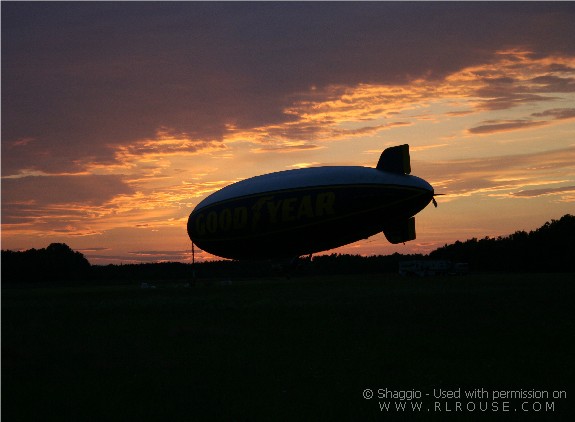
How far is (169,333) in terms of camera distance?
33.2 m

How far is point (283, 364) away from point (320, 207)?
806 inches

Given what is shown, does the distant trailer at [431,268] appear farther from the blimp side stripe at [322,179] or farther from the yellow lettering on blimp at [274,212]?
the blimp side stripe at [322,179]

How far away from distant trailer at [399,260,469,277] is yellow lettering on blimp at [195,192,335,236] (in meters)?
90.9

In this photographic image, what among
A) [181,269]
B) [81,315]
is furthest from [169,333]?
[181,269]

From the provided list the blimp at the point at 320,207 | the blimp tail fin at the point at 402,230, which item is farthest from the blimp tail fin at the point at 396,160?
the blimp tail fin at the point at 402,230

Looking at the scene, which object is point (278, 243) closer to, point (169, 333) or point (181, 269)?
point (169, 333)

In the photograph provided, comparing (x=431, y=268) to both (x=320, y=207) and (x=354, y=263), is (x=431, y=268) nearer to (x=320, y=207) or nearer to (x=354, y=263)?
(x=354, y=263)

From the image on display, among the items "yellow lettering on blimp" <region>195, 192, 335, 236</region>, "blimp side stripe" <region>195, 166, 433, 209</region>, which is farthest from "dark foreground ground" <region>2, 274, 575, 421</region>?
"blimp side stripe" <region>195, 166, 433, 209</region>

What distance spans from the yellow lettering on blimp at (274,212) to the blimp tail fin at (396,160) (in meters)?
4.53

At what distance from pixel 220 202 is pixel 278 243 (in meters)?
6.12

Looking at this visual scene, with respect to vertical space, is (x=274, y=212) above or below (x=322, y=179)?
below

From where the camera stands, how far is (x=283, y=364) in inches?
941

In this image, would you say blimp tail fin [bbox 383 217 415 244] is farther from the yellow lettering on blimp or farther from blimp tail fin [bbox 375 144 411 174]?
the yellow lettering on blimp

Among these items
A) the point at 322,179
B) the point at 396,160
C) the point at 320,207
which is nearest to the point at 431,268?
the point at 396,160
